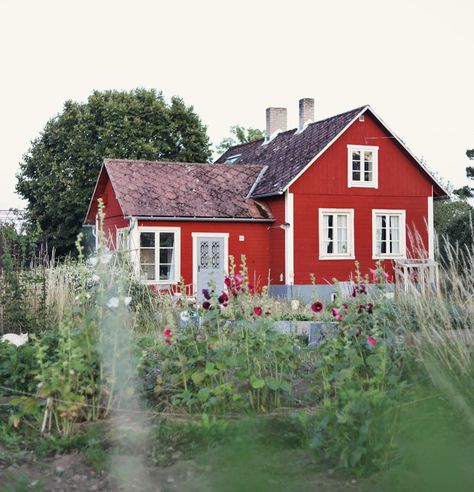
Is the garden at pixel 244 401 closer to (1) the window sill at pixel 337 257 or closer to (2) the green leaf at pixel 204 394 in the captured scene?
(2) the green leaf at pixel 204 394

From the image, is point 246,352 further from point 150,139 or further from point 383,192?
point 150,139

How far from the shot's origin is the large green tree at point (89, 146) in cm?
3403

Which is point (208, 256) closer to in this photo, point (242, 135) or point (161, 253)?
point (161, 253)

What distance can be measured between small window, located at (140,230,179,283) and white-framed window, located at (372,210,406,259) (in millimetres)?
6377

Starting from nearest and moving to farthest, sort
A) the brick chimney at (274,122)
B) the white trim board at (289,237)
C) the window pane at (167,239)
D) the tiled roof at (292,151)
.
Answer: the window pane at (167,239) → the white trim board at (289,237) → the tiled roof at (292,151) → the brick chimney at (274,122)

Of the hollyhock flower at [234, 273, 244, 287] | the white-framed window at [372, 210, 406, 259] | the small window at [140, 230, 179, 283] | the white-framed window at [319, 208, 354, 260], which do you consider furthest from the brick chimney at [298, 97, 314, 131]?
the hollyhock flower at [234, 273, 244, 287]

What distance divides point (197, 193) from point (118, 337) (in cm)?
1772

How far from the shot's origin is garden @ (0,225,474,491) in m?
4.18

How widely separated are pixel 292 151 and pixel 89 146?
43.1 ft

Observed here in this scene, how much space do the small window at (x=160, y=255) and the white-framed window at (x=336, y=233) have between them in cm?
455

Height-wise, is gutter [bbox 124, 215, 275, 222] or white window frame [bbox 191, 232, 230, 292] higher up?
gutter [bbox 124, 215, 275, 222]

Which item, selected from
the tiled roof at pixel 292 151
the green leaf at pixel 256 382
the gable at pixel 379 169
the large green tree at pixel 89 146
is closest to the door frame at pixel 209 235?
the tiled roof at pixel 292 151

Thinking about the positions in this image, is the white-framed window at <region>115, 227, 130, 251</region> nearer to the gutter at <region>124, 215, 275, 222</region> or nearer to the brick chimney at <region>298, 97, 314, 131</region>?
the gutter at <region>124, 215, 275, 222</region>

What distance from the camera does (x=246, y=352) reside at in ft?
19.3
